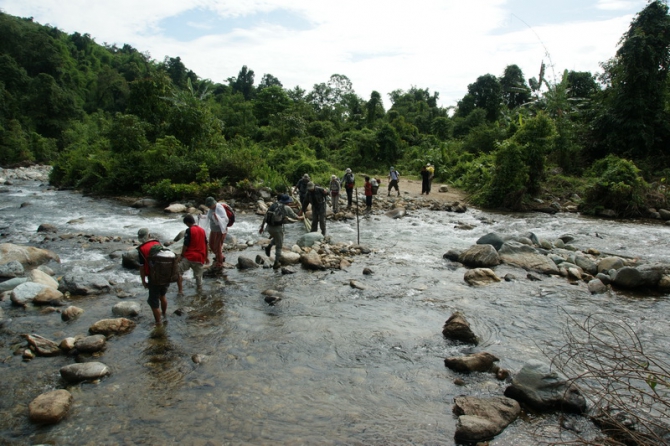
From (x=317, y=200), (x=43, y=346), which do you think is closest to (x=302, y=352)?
(x=43, y=346)

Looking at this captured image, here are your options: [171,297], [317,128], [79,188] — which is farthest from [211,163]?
[317,128]

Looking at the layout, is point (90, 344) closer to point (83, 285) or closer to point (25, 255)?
point (83, 285)

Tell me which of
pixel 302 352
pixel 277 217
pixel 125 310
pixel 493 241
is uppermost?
pixel 277 217

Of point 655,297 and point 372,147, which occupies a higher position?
point 372,147

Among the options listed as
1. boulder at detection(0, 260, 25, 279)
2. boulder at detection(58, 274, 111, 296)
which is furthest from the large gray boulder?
boulder at detection(0, 260, 25, 279)

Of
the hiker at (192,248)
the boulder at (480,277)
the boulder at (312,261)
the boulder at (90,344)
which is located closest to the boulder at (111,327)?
the boulder at (90,344)

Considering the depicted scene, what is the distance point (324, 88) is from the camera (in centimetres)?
5831

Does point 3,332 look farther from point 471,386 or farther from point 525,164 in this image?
point 525,164

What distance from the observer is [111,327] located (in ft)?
21.6

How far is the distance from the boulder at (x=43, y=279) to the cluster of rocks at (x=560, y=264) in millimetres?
8574

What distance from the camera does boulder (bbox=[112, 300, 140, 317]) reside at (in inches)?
283

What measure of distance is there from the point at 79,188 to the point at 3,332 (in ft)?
69.6

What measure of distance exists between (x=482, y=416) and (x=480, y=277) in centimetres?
503

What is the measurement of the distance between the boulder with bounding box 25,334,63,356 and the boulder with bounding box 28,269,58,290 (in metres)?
2.35
